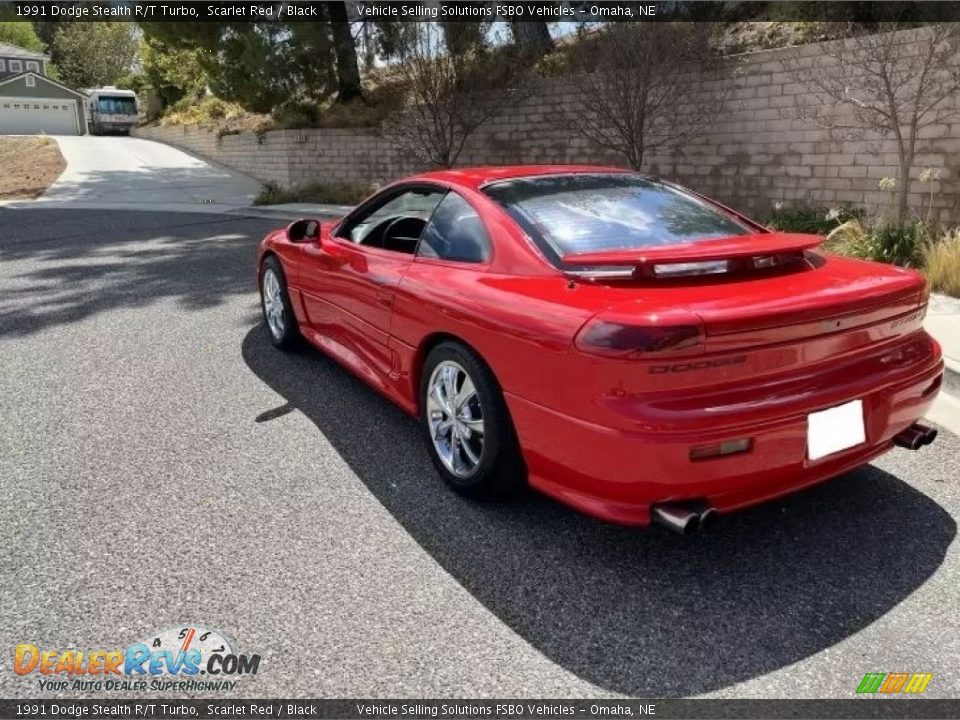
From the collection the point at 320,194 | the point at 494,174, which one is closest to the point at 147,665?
the point at 494,174

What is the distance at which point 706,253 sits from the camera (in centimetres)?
279

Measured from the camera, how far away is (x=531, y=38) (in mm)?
16609

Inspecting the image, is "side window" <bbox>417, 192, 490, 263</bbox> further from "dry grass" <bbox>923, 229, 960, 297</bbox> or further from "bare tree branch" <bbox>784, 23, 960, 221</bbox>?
"bare tree branch" <bbox>784, 23, 960, 221</bbox>

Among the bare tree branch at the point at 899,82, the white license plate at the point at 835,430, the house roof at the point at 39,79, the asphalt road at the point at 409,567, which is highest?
the house roof at the point at 39,79

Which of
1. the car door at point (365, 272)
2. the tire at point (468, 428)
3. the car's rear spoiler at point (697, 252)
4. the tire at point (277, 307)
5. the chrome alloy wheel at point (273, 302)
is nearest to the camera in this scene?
the car's rear spoiler at point (697, 252)

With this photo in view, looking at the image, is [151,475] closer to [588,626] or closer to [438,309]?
[438,309]

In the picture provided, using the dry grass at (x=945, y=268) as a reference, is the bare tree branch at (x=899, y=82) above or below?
above

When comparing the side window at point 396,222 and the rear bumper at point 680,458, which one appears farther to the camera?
the side window at point 396,222

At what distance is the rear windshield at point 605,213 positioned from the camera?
3.07m

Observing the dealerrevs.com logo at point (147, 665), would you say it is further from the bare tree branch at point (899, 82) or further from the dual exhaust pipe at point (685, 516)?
the bare tree branch at point (899, 82)

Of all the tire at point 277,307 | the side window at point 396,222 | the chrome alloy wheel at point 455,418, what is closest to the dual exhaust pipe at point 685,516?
the chrome alloy wheel at point 455,418

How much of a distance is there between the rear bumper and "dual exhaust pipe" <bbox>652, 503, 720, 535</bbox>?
0.09ft

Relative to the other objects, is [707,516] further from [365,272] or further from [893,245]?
[893,245]

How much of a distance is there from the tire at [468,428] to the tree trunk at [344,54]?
17971 mm
